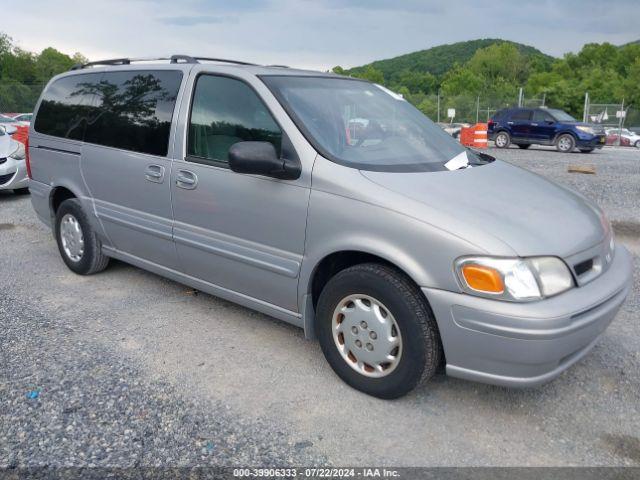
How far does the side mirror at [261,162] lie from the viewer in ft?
10.2

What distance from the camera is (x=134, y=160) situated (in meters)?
4.12

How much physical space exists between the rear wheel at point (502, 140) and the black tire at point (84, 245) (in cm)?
1828

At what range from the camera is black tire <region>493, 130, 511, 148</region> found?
2061 cm

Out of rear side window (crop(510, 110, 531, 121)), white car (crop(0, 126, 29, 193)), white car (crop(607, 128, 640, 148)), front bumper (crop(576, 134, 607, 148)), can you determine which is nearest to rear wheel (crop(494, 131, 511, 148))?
rear side window (crop(510, 110, 531, 121))

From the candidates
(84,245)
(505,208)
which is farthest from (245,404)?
(84,245)

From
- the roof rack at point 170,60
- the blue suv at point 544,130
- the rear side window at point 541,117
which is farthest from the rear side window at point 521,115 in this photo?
the roof rack at point 170,60

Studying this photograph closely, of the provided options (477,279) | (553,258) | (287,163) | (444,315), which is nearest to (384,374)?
(444,315)

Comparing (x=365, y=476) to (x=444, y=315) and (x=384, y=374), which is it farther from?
(x=444, y=315)

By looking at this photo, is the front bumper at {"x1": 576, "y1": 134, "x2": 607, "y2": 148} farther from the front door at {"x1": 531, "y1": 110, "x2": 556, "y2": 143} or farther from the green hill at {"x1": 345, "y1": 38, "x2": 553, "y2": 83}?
the green hill at {"x1": 345, "y1": 38, "x2": 553, "y2": 83}

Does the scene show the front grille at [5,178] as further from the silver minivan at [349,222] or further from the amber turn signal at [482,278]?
the amber turn signal at [482,278]

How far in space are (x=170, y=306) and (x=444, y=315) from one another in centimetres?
242

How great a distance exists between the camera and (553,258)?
2658 millimetres

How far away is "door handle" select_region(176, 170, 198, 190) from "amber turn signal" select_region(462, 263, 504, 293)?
75.3 inches

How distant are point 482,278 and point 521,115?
1922cm
